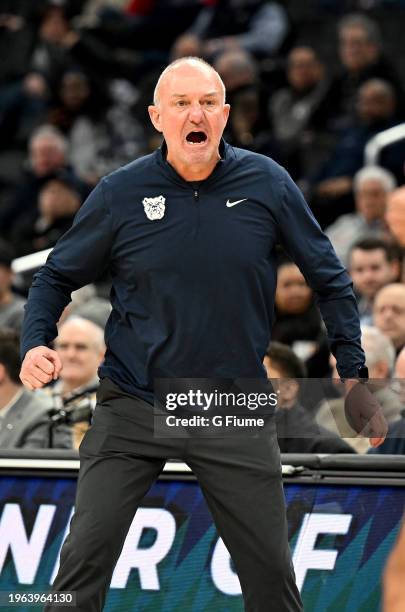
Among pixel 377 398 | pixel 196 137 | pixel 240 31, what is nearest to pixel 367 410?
pixel 377 398

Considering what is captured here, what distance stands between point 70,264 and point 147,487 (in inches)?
29.9

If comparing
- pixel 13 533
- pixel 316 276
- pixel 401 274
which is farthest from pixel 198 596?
pixel 401 274

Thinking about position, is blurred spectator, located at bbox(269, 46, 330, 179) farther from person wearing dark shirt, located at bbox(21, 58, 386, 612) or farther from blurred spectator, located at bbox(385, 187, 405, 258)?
person wearing dark shirt, located at bbox(21, 58, 386, 612)

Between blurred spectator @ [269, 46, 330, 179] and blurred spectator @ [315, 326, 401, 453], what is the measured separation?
502 centimetres

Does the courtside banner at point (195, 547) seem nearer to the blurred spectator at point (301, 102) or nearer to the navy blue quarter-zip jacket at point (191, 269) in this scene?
the navy blue quarter-zip jacket at point (191, 269)

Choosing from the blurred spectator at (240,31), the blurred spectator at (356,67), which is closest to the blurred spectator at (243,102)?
the blurred spectator at (356,67)

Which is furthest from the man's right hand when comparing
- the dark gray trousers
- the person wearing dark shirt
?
the dark gray trousers

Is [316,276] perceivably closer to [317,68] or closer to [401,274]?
[401,274]

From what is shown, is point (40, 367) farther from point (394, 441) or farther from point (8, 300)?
point (8, 300)

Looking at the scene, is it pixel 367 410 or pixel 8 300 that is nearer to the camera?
pixel 367 410

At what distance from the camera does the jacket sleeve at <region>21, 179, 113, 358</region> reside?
4.24 meters

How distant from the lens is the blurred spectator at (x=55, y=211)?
10.5 meters

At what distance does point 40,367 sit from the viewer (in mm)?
4031

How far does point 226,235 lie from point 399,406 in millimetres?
1341
